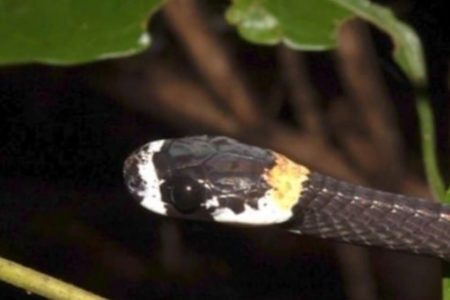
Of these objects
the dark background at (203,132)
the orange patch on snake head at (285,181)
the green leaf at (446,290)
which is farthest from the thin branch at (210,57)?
the green leaf at (446,290)

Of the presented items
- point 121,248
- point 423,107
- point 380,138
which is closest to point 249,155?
point 423,107

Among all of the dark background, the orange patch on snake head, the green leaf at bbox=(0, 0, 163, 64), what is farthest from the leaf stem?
the dark background

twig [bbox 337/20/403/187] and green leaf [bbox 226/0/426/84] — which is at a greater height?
green leaf [bbox 226/0/426/84]

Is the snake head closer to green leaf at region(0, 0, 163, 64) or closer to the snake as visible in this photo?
the snake

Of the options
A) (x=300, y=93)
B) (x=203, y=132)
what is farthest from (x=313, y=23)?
(x=203, y=132)

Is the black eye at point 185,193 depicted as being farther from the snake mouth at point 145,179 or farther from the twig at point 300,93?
the twig at point 300,93

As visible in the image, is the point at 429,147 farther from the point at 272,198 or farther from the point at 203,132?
the point at 203,132
